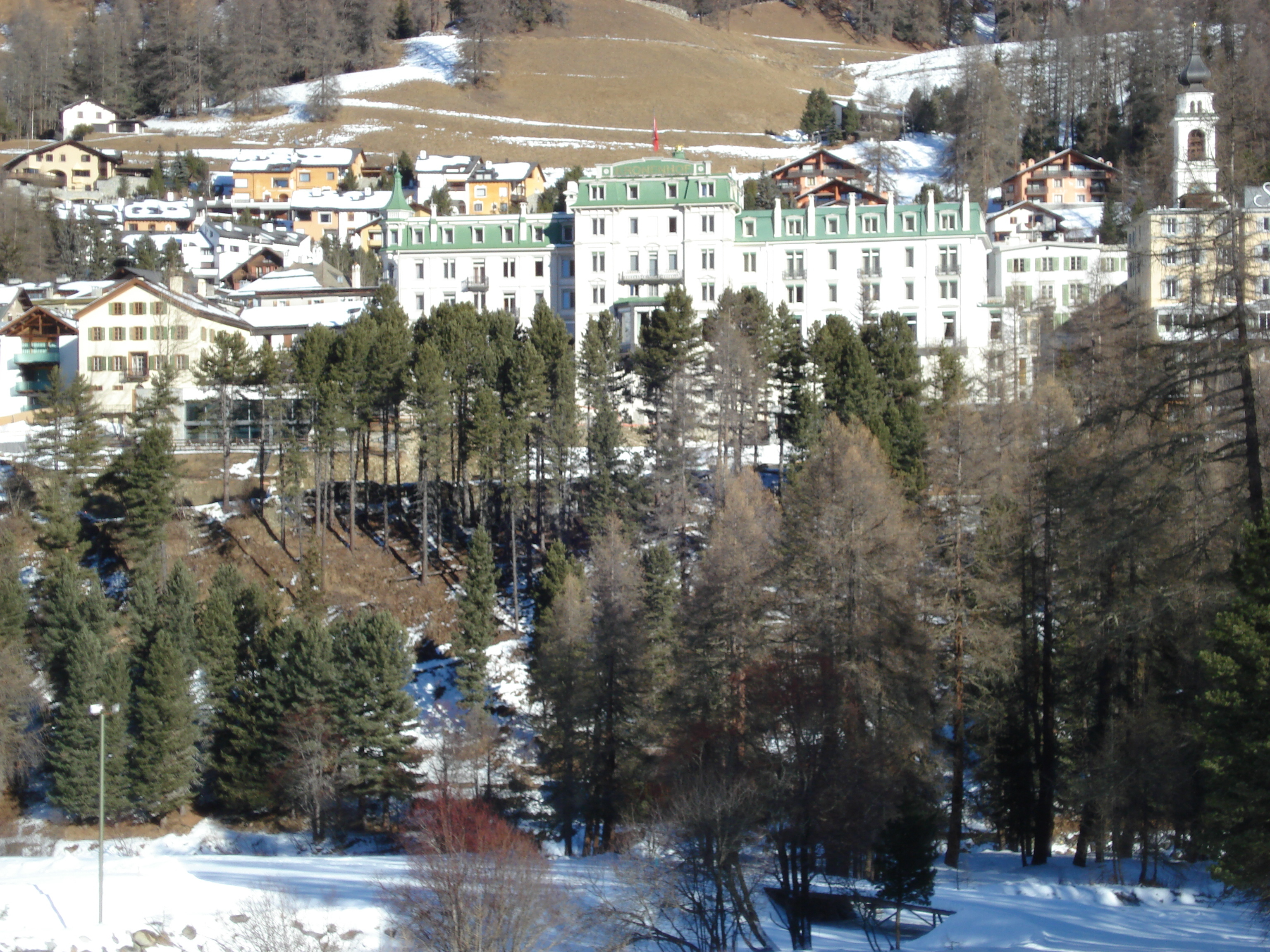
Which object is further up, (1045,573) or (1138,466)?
(1138,466)

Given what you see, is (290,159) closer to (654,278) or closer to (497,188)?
(497,188)

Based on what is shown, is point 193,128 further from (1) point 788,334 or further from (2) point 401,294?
(1) point 788,334

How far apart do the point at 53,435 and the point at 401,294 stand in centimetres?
2727

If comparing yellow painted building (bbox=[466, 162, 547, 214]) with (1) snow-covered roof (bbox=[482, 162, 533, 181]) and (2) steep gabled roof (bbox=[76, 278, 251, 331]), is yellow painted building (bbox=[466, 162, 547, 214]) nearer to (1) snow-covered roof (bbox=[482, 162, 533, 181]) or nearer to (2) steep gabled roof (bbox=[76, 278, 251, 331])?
(1) snow-covered roof (bbox=[482, 162, 533, 181])

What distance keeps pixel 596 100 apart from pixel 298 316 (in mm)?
93710

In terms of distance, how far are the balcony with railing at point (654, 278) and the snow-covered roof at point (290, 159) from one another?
Result: 3050 inches

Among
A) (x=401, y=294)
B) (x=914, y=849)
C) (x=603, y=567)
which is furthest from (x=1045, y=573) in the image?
(x=401, y=294)

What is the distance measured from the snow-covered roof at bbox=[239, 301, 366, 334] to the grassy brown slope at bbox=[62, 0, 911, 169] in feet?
212

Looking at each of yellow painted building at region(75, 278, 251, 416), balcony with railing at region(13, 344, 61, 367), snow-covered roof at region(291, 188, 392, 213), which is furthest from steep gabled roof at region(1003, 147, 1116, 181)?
balcony with railing at region(13, 344, 61, 367)

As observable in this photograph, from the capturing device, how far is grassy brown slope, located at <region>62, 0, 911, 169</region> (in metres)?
146

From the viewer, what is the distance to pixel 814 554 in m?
32.5

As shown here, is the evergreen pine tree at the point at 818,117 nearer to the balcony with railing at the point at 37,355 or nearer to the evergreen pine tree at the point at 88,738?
the balcony with railing at the point at 37,355

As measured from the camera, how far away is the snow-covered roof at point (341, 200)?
125688mm

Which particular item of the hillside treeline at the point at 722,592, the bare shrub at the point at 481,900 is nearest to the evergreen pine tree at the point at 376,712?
the hillside treeline at the point at 722,592
